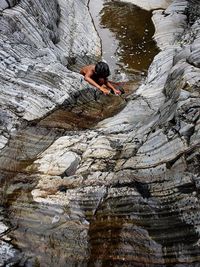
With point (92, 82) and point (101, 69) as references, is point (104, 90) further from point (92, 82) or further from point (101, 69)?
point (101, 69)

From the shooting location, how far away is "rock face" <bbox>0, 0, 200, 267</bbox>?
20.9 feet

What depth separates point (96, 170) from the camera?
765 centimetres

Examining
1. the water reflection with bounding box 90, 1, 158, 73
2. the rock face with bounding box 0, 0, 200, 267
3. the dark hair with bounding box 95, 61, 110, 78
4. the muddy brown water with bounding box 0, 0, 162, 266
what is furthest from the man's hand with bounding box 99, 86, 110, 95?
the muddy brown water with bounding box 0, 0, 162, 266

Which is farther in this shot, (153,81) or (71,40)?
(71,40)

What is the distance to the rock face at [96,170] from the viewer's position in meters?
6.38

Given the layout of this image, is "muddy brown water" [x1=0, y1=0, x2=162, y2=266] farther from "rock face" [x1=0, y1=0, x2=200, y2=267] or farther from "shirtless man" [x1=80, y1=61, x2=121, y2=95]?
"shirtless man" [x1=80, y1=61, x2=121, y2=95]

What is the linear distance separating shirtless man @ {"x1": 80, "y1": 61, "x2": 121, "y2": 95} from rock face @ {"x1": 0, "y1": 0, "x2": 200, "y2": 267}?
583 mm

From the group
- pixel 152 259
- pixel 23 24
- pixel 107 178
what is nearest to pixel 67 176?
pixel 107 178

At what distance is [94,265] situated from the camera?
632cm

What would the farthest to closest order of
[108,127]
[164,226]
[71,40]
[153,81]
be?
[71,40] < [153,81] < [108,127] < [164,226]

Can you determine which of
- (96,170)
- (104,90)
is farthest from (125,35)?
(96,170)

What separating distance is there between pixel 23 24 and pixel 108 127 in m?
5.40

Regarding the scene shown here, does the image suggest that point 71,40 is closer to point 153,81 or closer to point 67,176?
point 153,81

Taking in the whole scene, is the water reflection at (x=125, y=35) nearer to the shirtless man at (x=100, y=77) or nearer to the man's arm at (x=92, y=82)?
the shirtless man at (x=100, y=77)
